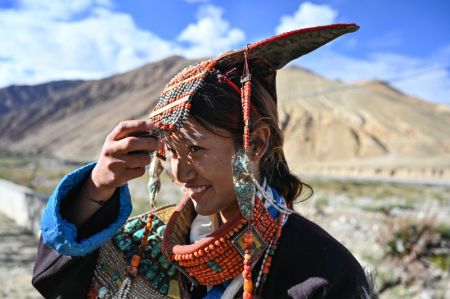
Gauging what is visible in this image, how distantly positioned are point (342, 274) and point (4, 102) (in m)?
143

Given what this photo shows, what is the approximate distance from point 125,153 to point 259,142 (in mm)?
490

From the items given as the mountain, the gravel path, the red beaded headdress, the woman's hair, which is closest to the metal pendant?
the woman's hair

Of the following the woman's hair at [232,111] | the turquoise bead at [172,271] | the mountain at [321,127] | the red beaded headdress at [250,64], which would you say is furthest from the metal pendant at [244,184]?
the mountain at [321,127]

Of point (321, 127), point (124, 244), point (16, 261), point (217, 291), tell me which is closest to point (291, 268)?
point (217, 291)

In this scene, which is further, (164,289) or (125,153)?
(164,289)

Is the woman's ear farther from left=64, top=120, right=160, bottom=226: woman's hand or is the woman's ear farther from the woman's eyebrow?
left=64, top=120, right=160, bottom=226: woman's hand

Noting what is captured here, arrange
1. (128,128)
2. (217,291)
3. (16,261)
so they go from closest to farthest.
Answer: (128,128)
(217,291)
(16,261)

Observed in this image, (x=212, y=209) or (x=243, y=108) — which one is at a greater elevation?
(x=243, y=108)

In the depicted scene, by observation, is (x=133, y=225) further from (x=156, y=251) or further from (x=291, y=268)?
(x=291, y=268)

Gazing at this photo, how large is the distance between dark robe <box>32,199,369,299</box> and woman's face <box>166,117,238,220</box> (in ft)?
0.82

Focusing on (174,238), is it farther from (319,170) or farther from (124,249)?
(319,170)

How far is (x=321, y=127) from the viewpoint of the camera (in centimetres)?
4728

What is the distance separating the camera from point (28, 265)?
732 cm

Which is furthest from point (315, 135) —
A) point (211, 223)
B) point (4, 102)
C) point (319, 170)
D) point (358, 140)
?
point (4, 102)
